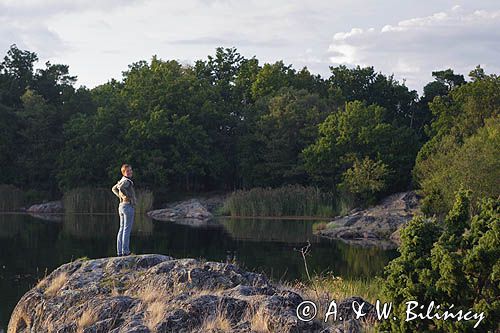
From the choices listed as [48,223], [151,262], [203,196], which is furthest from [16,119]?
[151,262]

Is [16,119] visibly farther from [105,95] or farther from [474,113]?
[474,113]

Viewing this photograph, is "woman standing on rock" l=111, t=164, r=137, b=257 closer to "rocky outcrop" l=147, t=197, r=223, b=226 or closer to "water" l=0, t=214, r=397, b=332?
"water" l=0, t=214, r=397, b=332

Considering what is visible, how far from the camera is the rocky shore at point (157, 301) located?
342 inches

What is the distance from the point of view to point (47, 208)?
48375mm


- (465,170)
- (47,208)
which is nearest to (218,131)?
(47,208)

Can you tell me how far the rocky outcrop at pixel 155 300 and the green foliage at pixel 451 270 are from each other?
1194mm

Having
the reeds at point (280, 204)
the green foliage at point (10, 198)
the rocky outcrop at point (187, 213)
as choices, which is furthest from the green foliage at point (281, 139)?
the green foliage at point (10, 198)

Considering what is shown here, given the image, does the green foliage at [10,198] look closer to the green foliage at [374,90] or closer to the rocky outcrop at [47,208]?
the rocky outcrop at [47,208]

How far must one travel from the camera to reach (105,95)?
196ft

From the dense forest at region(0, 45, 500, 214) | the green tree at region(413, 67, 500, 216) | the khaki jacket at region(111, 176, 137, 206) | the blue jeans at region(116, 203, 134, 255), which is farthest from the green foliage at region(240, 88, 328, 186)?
the khaki jacket at region(111, 176, 137, 206)

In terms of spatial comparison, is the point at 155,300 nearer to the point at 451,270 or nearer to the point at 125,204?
the point at 125,204

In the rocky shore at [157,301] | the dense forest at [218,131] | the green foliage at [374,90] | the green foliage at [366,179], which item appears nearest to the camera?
the rocky shore at [157,301]

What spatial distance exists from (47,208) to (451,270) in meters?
43.7

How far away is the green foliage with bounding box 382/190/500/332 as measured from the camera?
7512mm
